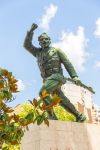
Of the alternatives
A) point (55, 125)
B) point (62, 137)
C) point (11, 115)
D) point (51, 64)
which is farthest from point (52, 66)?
point (11, 115)

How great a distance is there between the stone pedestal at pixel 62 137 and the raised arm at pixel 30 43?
1856 millimetres

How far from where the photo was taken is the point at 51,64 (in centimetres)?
973

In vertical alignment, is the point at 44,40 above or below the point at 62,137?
above

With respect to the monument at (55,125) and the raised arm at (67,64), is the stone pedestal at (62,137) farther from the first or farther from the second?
the raised arm at (67,64)

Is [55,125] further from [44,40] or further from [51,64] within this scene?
[44,40]

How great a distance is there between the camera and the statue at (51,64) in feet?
31.5

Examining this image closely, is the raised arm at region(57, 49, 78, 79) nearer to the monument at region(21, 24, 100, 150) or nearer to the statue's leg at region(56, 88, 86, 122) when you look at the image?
the monument at region(21, 24, 100, 150)

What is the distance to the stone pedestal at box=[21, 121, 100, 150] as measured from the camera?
9.02 metres

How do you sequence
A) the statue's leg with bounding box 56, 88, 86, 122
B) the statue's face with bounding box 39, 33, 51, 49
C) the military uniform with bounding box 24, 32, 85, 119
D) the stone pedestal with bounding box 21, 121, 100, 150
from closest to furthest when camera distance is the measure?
the stone pedestal with bounding box 21, 121, 100, 150
the military uniform with bounding box 24, 32, 85, 119
the statue's face with bounding box 39, 33, 51, 49
the statue's leg with bounding box 56, 88, 86, 122

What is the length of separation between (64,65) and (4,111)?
5.58 meters

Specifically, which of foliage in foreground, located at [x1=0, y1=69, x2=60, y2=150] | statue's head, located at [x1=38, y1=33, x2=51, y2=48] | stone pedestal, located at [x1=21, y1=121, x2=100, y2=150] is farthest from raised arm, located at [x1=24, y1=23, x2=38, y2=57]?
foliage in foreground, located at [x1=0, y1=69, x2=60, y2=150]

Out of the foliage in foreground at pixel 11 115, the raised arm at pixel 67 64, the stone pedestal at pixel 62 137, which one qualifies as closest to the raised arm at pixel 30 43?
the raised arm at pixel 67 64

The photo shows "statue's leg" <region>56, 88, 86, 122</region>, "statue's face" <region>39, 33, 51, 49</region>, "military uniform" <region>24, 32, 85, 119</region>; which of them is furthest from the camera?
"statue's leg" <region>56, 88, 86, 122</region>

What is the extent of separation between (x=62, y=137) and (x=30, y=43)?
2.40m
